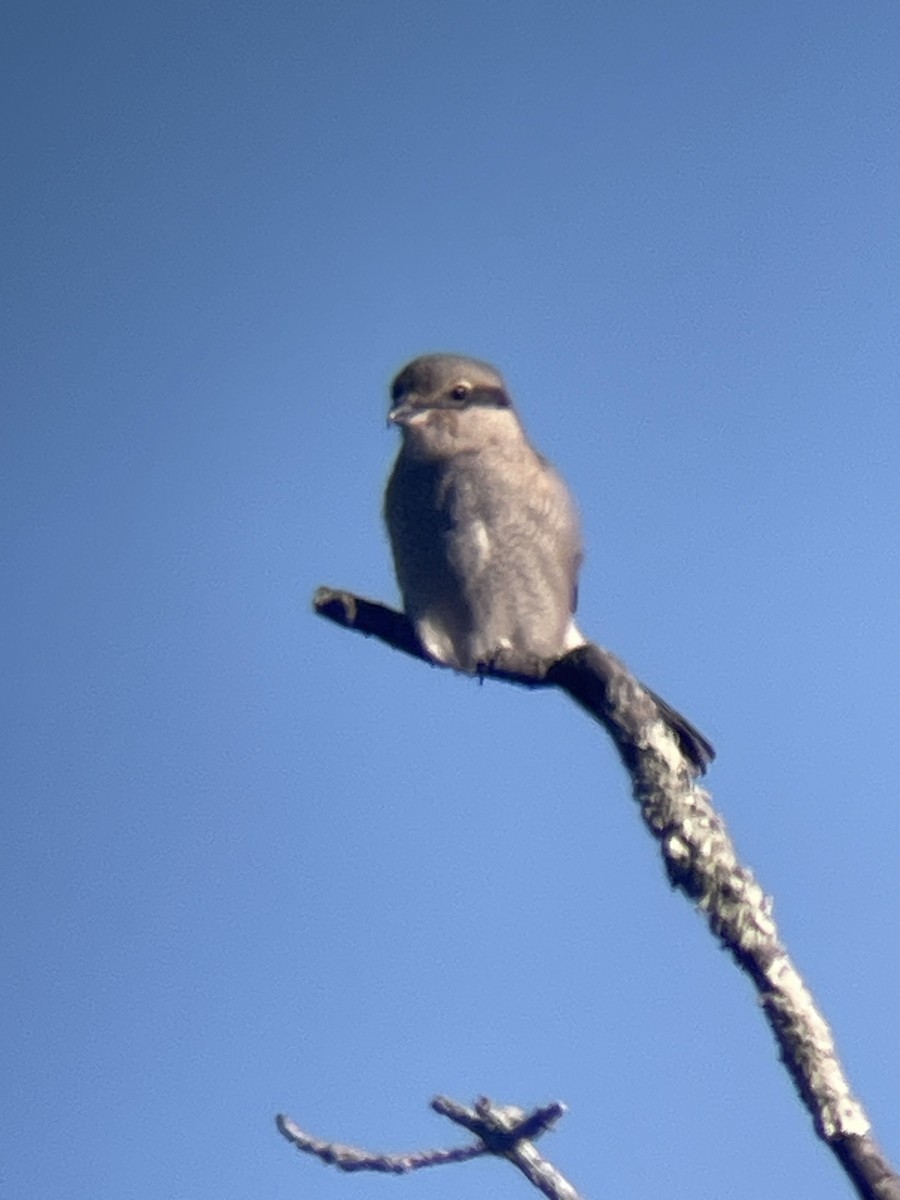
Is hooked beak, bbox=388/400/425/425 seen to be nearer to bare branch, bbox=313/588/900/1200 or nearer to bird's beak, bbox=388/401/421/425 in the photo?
bird's beak, bbox=388/401/421/425

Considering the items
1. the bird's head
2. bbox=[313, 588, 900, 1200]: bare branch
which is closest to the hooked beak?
the bird's head

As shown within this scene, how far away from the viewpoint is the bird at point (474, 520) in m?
5.14

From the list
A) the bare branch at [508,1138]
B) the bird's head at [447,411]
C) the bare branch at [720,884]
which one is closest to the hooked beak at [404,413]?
the bird's head at [447,411]

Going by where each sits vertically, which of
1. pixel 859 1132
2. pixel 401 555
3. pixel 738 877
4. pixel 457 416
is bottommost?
pixel 859 1132

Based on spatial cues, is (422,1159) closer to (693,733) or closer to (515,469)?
(693,733)

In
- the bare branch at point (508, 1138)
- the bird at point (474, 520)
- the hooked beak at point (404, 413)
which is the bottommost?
the bare branch at point (508, 1138)

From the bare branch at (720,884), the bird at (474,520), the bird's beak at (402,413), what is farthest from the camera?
the bird's beak at (402,413)

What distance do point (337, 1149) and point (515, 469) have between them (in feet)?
10.2

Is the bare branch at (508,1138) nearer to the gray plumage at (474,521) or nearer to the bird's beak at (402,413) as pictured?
the gray plumage at (474,521)

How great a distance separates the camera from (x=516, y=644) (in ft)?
17.2

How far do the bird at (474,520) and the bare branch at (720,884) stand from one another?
211cm

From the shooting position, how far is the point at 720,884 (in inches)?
84.0

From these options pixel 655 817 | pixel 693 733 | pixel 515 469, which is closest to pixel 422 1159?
pixel 655 817

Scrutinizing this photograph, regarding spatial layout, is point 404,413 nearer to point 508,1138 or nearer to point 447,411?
point 447,411
